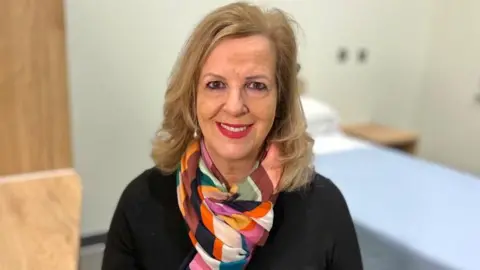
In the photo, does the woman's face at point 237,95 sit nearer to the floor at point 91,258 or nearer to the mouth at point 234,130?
the mouth at point 234,130

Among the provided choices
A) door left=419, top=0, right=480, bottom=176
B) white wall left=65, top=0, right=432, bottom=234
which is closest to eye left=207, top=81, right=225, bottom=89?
white wall left=65, top=0, right=432, bottom=234

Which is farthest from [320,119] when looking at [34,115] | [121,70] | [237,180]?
[237,180]

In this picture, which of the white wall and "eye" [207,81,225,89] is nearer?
"eye" [207,81,225,89]

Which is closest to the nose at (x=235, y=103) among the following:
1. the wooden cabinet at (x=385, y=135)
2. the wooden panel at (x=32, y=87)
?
the wooden panel at (x=32, y=87)

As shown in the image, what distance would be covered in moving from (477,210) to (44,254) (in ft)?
4.60

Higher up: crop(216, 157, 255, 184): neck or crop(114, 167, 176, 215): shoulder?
crop(216, 157, 255, 184): neck

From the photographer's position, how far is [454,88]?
3383mm

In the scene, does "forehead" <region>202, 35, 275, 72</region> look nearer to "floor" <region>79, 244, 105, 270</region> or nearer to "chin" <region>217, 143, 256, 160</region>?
"chin" <region>217, 143, 256, 160</region>

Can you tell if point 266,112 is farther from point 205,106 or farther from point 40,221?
point 40,221

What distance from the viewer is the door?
328 cm

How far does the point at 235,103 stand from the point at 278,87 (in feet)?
0.39

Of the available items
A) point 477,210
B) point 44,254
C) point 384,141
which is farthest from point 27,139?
point 384,141

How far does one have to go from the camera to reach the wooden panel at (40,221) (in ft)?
4.16

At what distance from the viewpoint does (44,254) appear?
1.29 metres
